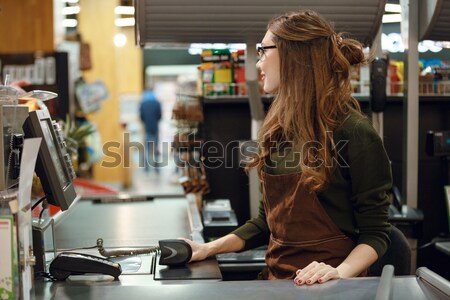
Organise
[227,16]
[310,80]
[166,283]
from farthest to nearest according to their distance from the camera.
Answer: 1. [227,16]
2. [310,80]
3. [166,283]

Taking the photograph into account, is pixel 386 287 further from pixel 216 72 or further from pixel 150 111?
pixel 150 111

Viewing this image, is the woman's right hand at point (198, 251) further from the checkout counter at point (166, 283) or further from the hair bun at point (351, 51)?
the hair bun at point (351, 51)

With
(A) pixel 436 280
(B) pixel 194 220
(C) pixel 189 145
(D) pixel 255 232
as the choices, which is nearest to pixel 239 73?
(C) pixel 189 145

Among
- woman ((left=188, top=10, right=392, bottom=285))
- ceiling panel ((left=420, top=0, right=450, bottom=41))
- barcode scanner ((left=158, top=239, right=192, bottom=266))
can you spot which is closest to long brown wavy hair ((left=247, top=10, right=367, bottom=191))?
woman ((left=188, top=10, right=392, bottom=285))

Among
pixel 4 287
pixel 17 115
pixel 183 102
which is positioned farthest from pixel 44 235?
pixel 183 102

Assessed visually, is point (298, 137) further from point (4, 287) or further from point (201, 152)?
point (201, 152)

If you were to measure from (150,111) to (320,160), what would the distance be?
10.7 metres

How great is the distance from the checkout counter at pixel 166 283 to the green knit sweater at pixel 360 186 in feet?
0.79

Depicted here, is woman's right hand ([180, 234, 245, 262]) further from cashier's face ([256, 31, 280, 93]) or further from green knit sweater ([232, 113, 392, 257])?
cashier's face ([256, 31, 280, 93])

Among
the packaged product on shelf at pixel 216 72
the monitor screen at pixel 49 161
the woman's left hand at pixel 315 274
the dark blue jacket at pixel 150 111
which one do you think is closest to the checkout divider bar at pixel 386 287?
the woman's left hand at pixel 315 274

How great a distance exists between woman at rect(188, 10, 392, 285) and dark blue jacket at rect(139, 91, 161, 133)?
10492 millimetres

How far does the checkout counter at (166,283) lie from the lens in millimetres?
1438

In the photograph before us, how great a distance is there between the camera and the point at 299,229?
184 cm

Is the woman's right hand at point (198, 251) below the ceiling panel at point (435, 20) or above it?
below
